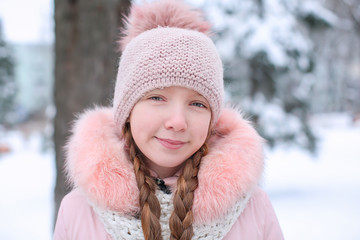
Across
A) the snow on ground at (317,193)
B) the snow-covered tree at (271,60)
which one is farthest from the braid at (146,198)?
the snow-covered tree at (271,60)

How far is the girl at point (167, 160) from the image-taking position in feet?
4.50

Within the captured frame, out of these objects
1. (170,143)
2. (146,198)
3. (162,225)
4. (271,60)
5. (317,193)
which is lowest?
(317,193)

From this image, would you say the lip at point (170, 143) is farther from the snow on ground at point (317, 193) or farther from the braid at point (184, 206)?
the snow on ground at point (317, 193)

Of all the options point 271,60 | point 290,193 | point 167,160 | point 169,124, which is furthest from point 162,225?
point 290,193

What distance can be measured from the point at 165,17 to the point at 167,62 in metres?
0.34

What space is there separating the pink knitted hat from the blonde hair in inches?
8.6

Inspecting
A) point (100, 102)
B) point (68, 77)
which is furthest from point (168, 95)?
point (68, 77)

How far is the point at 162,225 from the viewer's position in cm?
139

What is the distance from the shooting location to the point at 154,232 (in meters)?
1.32

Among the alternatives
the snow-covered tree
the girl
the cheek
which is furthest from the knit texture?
the snow-covered tree

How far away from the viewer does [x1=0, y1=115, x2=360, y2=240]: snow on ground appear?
180 inches

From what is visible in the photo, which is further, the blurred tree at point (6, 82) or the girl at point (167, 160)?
the blurred tree at point (6, 82)

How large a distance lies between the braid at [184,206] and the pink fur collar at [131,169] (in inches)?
1.3

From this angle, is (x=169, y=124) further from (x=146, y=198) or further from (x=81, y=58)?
(x=81, y=58)
